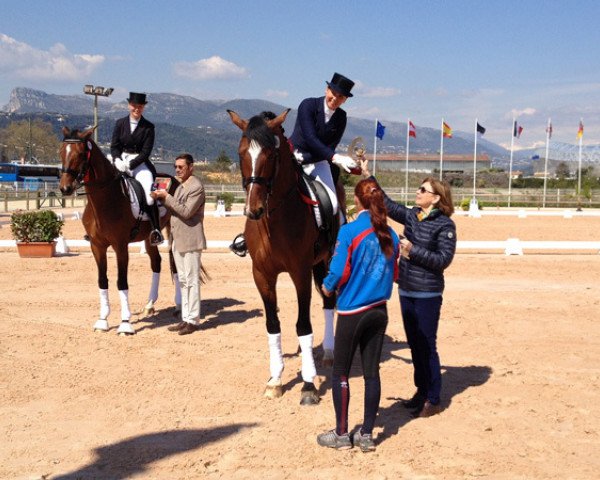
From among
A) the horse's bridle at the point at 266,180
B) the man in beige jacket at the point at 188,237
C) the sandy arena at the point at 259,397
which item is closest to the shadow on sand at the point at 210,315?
the sandy arena at the point at 259,397

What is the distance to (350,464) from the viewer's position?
4566 millimetres

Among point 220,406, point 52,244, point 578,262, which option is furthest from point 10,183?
point 220,406

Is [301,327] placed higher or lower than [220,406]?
higher

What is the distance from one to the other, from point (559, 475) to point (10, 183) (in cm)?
6522

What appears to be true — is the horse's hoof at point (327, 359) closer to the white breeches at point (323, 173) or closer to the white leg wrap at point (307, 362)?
the white leg wrap at point (307, 362)

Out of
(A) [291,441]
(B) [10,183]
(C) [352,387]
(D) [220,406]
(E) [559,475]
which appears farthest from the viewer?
(B) [10,183]

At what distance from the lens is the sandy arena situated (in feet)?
15.0

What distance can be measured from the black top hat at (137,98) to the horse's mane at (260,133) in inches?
180

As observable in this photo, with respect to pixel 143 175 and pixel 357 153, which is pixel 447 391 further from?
pixel 143 175

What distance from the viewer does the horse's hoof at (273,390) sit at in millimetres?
6094

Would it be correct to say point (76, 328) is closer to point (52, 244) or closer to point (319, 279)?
point (319, 279)

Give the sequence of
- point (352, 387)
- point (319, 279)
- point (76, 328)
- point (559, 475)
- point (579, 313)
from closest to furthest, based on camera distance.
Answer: point (559, 475) < point (352, 387) < point (319, 279) < point (76, 328) < point (579, 313)

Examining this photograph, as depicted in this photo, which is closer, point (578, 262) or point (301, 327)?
point (301, 327)

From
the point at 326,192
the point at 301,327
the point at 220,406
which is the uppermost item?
the point at 326,192
